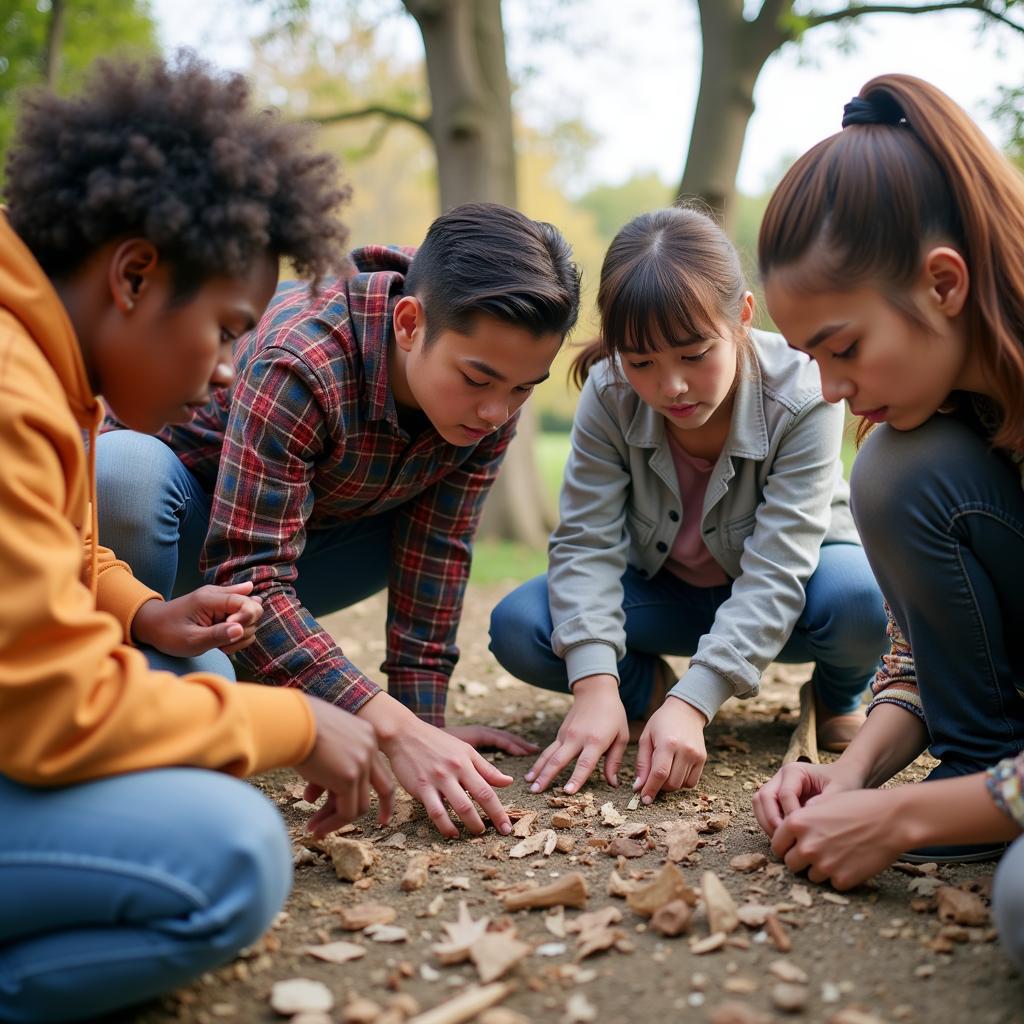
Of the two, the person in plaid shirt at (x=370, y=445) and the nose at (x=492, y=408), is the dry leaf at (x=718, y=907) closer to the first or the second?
the person in plaid shirt at (x=370, y=445)

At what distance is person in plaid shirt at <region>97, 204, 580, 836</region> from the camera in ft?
8.13

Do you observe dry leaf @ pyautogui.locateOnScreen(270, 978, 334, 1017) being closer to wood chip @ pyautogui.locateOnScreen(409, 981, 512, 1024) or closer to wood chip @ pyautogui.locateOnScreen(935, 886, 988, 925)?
wood chip @ pyautogui.locateOnScreen(409, 981, 512, 1024)

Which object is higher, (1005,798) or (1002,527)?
(1002,527)

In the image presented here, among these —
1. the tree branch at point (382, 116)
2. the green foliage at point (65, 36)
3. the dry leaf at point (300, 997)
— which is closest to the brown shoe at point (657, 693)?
the dry leaf at point (300, 997)

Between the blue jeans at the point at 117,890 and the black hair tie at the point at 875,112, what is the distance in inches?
69.0

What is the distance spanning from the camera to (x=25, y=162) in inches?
67.4

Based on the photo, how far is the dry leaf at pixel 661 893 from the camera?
6.31 ft

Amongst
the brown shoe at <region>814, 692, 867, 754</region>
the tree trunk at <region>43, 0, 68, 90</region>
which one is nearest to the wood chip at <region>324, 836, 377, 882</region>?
the brown shoe at <region>814, 692, 867, 754</region>

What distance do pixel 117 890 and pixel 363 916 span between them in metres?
0.54

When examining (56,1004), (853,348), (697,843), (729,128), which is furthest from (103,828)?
(729,128)

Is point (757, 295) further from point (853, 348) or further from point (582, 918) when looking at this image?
point (582, 918)

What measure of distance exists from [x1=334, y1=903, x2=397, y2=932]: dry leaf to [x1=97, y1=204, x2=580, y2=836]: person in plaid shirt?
14.3 inches

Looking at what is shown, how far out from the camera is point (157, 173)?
169cm

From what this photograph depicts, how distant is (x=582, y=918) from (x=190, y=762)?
0.77 meters
